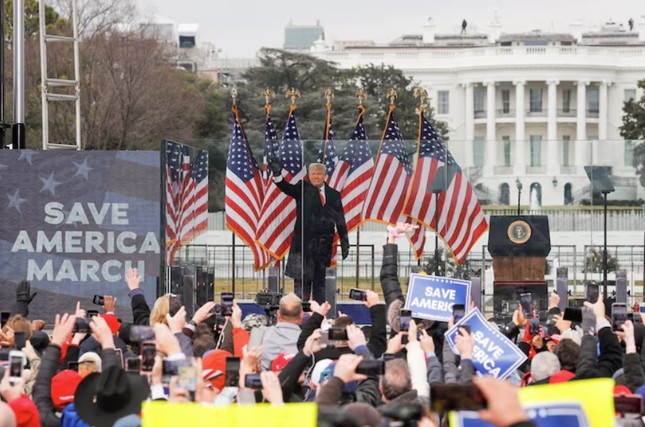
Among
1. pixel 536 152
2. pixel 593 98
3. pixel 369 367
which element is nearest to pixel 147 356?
pixel 369 367

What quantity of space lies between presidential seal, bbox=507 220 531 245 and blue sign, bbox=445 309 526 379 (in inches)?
386

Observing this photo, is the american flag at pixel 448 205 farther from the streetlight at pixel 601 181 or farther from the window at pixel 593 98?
the window at pixel 593 98

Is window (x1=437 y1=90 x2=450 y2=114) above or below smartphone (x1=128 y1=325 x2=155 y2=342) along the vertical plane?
above

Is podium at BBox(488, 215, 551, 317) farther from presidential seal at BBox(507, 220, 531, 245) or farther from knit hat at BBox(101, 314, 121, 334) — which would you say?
knit hat at BBox(101, 314, 121, 334)

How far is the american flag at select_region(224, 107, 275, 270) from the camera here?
71.5ft

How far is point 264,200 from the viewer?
859 inches

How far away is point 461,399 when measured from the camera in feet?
21.7

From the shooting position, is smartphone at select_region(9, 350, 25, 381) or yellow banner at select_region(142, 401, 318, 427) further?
smartphone at select_region(9, 350, 25, 381)

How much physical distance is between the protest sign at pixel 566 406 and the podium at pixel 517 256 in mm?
12823

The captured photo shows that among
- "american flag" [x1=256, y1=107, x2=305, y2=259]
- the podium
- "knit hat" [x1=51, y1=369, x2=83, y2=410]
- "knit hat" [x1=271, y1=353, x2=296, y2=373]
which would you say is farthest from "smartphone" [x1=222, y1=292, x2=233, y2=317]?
"american flag" [x1=256, y1=107, x2=305, y2=259]

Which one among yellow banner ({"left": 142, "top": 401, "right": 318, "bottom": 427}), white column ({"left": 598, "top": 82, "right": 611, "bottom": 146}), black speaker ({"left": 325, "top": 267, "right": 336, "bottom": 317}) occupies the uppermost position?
white column ({"left": 598, "top": 82, "right": 611, "bottom": 146})

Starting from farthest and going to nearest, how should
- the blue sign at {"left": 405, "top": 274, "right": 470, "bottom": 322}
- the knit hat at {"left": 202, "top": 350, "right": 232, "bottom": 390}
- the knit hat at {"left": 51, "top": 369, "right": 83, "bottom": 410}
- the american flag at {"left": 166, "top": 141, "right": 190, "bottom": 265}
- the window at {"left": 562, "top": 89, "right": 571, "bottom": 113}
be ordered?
the window at {"left": 562, "top": 89, "right": 571, "bottom": 113}, the american flag at {"left": 166, "top": 141, "right": 190, "bottom": 265}, the blue sign at {"left": 405, "top": 274, "right": 470, "bottom": 322}, the knit hat at {"left": 51, "top": 369, "right": 83, "bottom": 410}, the knit hat at {"left": 202, "top": 350, "right": 232, "bottom": 390}

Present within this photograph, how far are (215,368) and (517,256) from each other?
36.1ft

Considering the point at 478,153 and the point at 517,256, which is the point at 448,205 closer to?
the point at 478,153
